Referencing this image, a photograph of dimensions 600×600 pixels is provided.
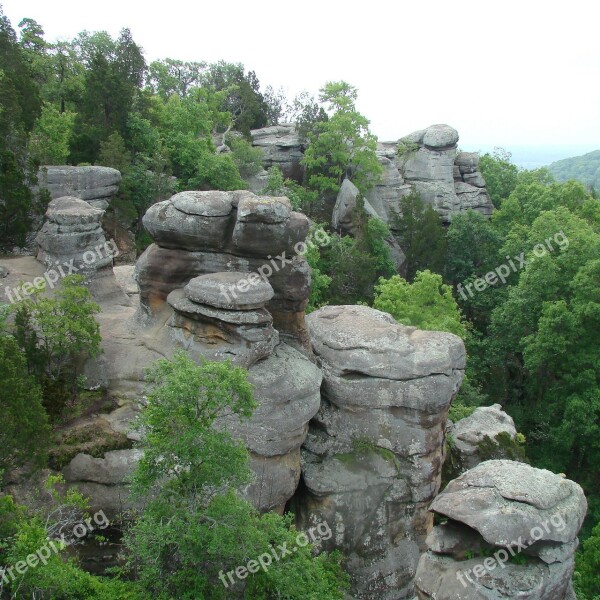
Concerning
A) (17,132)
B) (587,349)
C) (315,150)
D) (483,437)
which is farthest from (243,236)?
(315,150)

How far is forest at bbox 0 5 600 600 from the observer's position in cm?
1133

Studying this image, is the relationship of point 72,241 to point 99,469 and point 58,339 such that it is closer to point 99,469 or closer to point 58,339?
point 58,339

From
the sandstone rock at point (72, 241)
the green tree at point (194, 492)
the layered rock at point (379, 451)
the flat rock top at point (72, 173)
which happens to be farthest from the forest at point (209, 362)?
the sandstone rock at point (72, 241)

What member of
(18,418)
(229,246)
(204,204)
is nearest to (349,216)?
(229,246)

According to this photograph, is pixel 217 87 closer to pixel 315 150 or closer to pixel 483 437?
pixel 315 150

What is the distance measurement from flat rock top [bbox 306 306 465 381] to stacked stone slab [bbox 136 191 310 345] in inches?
46.5

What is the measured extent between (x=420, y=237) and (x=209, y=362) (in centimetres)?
3232

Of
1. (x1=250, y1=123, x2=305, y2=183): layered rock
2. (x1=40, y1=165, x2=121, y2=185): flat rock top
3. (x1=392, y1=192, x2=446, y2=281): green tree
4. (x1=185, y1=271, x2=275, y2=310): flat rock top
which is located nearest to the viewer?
(x1=185, y1=271, x2=275, y2=310): flat rock top

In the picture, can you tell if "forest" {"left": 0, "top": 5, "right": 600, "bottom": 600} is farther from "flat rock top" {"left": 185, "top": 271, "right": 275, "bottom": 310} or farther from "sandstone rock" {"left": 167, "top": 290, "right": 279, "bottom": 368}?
"flat rock top" {"left": 185, "top": 271, "right": 275, "bottom": 310}

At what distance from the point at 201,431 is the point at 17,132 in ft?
68.1

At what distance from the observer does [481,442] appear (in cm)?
2130

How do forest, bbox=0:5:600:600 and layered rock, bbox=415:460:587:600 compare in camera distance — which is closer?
forest, bbox=0:5:600:600

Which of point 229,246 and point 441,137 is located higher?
point 441,137

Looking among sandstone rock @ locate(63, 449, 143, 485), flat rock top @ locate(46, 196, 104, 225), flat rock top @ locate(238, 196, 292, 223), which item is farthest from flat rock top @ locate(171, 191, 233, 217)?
sandstone rock @ locate(63, 449, 143, 485)
